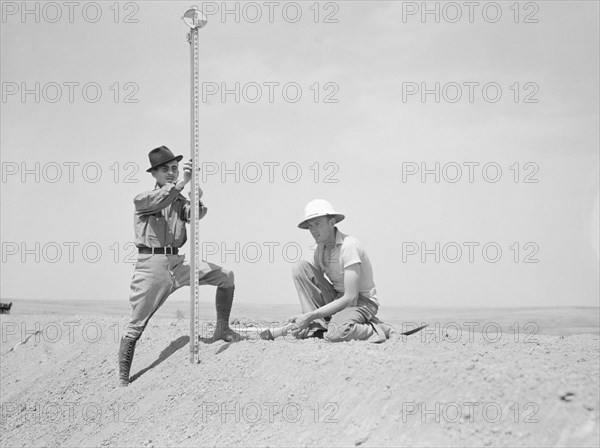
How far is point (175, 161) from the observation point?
620 centimetres

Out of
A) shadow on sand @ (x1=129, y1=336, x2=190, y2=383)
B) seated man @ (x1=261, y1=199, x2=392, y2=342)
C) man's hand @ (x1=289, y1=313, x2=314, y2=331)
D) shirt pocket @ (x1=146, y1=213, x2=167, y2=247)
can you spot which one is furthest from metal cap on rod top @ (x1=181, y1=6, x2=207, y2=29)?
shadow on sand @ (x1=129, y1=336, x2=190, y2=383)

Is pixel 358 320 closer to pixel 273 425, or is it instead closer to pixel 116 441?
pixel 273 425

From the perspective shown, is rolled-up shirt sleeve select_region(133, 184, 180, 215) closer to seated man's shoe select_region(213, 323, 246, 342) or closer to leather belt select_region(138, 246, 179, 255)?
leather belt select_region(138, 246, 179, 255)

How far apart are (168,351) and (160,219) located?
55.7 inches

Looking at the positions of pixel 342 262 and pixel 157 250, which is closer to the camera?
pixel 342 262

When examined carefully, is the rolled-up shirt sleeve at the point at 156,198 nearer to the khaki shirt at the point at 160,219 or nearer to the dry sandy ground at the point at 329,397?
the khaki shirt at the point at 160,219

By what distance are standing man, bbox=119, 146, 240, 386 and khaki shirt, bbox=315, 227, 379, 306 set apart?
95 cm

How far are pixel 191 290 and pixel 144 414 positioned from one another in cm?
107

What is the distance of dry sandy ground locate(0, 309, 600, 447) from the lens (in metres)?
3.49

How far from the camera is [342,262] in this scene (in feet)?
18.1

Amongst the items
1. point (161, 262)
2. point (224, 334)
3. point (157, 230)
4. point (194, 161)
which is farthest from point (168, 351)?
point (194, 161)

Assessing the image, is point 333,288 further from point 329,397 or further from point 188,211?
point 329,397

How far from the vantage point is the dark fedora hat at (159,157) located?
6.11 m

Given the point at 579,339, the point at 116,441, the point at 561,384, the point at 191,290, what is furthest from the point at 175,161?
the point at 579,339
